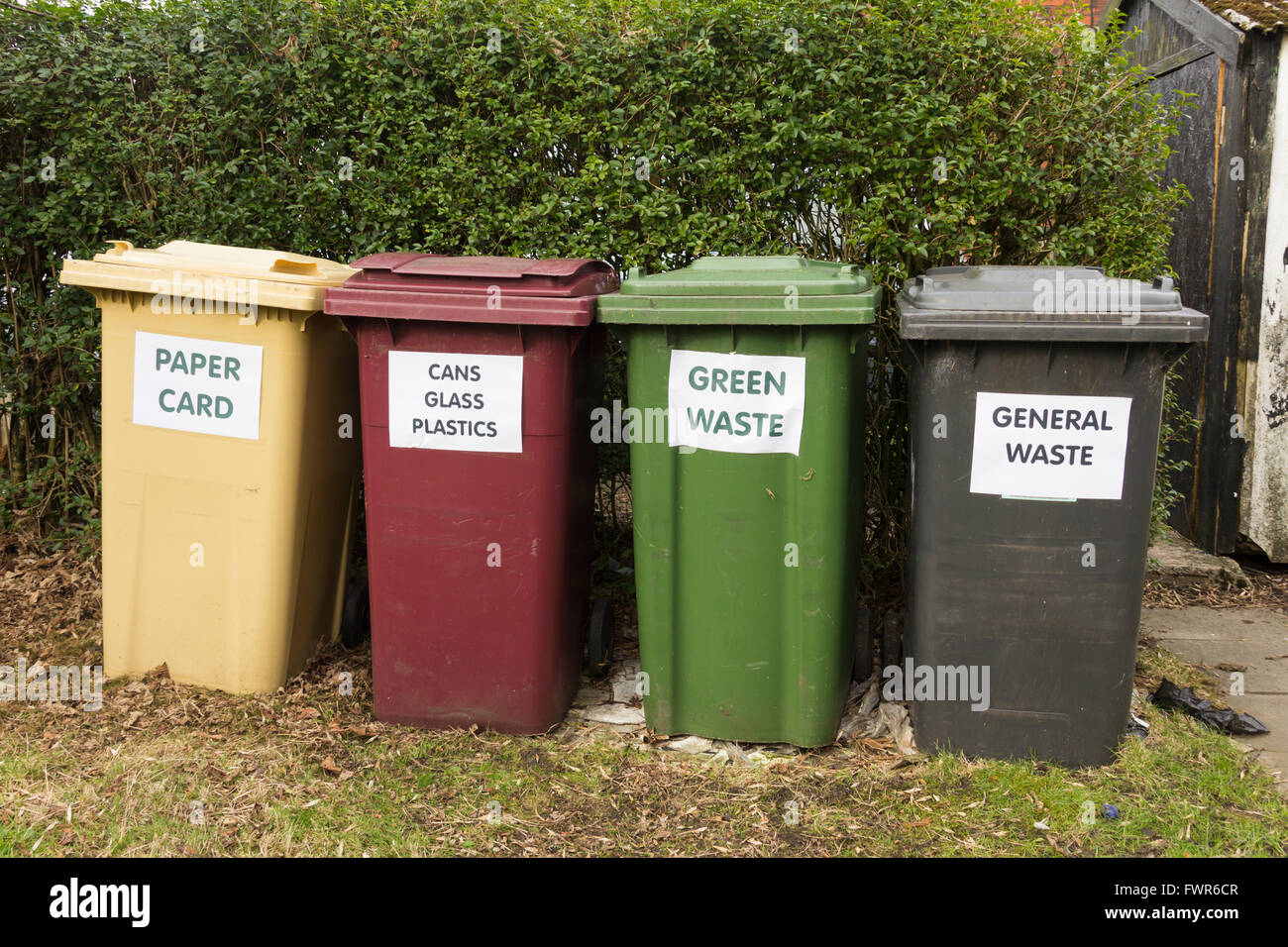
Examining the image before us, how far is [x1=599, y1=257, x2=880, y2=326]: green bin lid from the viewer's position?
3.26 meters

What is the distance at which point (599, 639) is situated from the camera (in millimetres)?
4098

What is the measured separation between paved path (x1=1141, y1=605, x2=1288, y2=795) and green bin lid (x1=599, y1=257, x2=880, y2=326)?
2.13 meters

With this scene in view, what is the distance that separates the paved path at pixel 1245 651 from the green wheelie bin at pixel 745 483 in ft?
5.32

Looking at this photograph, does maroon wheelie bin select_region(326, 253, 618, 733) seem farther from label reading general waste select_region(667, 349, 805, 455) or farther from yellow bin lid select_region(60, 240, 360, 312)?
label reading general waste select_region(667, 349, 805, 455)

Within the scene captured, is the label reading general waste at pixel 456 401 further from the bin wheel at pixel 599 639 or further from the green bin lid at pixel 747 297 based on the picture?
the bin wheel at pixel 599 639

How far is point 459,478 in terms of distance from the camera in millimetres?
3533

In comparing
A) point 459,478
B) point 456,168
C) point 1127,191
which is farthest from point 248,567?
point 1127,191

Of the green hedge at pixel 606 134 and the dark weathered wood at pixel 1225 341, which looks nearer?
the green hedge at pixel 606 134

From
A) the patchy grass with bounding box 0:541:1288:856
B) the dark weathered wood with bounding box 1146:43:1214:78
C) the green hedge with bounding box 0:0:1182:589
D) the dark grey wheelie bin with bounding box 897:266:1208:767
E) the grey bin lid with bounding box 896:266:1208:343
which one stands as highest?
the dark weathered wood with bounding box 1146:43:1214:78

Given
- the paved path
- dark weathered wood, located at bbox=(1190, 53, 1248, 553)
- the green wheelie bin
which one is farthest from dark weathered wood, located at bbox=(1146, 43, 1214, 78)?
the green wheelie bin

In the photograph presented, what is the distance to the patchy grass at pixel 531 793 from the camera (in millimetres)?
3066

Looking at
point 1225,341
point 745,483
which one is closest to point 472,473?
point 745,483

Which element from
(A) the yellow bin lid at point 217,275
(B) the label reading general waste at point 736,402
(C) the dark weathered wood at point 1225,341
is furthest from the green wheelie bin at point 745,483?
(C) the dark weathered wood at point 1225,341

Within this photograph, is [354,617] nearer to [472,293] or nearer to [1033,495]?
[472,293]
